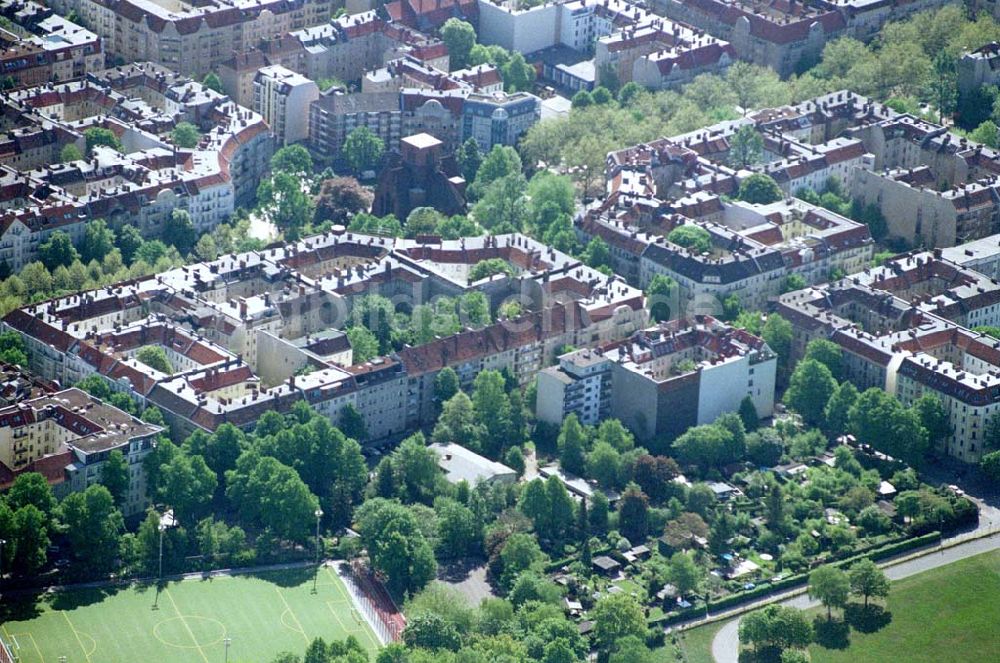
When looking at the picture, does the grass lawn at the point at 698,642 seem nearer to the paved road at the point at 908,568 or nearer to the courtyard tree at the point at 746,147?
the paved road at the point at 908,568

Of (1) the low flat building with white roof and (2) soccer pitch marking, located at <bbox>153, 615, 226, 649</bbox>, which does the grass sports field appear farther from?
(1) the low flat building with white roof

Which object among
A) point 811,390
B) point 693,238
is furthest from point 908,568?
point 693,238

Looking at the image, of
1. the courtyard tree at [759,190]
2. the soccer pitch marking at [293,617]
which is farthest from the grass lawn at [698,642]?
the courtyard tree at [759,190]

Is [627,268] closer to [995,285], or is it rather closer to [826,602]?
[995,285]

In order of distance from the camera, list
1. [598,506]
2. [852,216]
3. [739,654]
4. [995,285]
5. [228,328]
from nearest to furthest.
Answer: [739,654] < [598,506] < [228,328] < [995,285] < [852,216]

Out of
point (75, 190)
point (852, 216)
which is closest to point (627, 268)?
point (852, 216)

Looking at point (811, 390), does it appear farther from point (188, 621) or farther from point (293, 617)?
point (188, 621)

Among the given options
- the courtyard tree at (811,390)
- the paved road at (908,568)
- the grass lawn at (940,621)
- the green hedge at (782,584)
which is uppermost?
the courtyard tree at (811,390)
